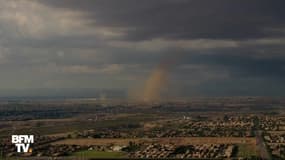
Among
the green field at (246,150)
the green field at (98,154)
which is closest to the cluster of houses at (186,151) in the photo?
the green field at (246,150)

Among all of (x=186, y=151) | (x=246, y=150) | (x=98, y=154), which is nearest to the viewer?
(x=98, y=154)

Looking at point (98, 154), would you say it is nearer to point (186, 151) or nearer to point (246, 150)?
point (186, 151)

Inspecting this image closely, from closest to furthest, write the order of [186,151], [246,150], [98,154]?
1. [98,154]
2. [186,151]
3. [246,150]

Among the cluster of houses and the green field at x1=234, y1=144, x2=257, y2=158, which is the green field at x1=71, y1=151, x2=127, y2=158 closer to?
the cluster of houses

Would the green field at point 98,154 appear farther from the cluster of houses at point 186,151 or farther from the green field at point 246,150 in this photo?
the green field at point 246,150

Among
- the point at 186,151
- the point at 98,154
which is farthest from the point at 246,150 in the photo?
the point at 98,154

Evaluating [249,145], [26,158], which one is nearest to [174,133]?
[249,145]

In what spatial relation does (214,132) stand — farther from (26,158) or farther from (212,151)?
(26,158)

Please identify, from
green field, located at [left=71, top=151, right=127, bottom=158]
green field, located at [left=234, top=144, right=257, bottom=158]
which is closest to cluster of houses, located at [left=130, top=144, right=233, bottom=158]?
green field, located at [left=234, top=144, right=257, bottom=158]
